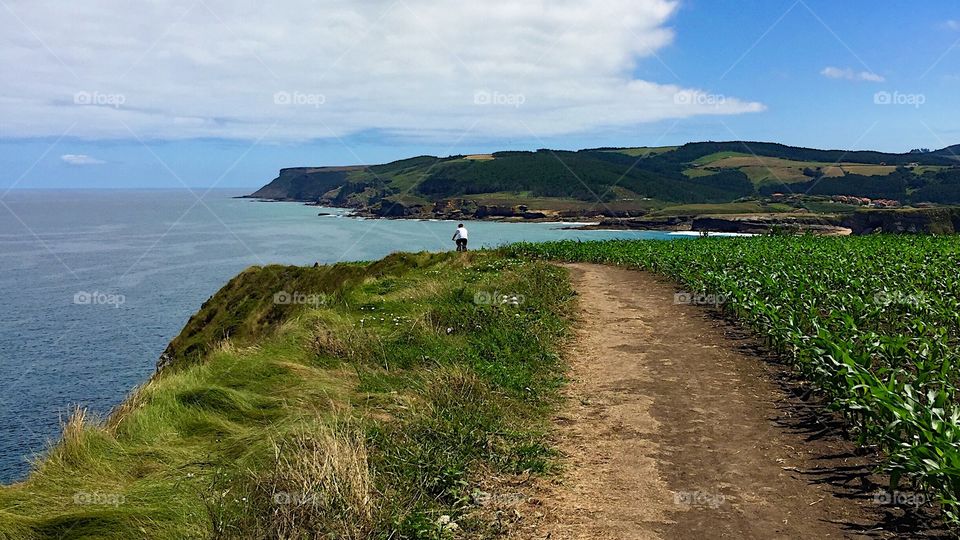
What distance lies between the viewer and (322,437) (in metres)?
6.17

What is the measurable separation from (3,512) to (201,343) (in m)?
24.4

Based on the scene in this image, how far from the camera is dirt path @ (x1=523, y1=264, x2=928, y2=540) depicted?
576 cm

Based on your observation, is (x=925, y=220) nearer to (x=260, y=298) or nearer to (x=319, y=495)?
(x=260, y=298)

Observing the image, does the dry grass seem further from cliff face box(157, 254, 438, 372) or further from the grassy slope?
cliff face box(157, 254, 438, 372)

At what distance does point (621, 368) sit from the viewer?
39.4ft

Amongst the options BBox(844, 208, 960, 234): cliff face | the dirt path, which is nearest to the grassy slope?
the dirt path

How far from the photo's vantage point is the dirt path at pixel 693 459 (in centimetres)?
576

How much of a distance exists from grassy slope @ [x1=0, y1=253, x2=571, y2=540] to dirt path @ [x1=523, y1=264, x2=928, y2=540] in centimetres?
74

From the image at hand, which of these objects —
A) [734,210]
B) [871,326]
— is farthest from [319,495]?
[734,210]

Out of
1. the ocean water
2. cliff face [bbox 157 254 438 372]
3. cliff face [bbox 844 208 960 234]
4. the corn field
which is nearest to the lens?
the corn field

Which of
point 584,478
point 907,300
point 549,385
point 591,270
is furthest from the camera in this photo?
point 591,270

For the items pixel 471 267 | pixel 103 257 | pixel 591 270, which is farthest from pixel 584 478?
pixel 103 257

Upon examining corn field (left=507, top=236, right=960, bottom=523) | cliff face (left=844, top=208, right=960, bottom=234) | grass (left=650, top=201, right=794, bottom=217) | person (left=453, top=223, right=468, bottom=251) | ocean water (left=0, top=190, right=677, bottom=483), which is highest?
grass (left=650, top=201, right=794, bottom=217)

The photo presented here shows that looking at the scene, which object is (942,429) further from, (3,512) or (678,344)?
(3,512)
